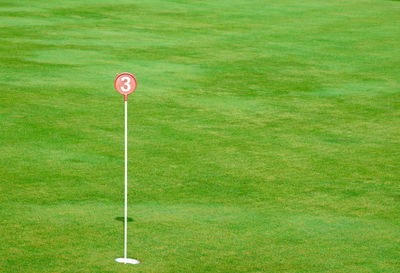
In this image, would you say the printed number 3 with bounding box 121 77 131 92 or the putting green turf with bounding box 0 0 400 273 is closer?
the putting green turf with bounding box 0 0 400 273

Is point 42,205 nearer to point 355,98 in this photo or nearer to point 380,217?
point 380,217

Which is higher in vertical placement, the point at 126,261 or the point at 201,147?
the point at 201,147

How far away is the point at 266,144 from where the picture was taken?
15.0 metres

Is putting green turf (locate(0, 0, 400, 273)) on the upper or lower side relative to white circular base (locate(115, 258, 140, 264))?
upper

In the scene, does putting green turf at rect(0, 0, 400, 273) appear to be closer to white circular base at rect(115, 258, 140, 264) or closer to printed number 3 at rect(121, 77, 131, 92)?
white circular base at rect(115, 258, 140, 264)

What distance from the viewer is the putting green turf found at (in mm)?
10156

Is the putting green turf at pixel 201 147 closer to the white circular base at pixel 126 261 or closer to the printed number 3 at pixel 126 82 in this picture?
the white circular base at pixel 126 261

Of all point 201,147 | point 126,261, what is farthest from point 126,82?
point 201,147

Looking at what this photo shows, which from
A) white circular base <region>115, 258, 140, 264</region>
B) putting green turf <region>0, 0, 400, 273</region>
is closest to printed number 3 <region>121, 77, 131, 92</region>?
putting green turf <region>0, 0, 400, 273</region>

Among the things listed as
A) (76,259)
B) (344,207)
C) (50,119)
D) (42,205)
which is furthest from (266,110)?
(76,259)

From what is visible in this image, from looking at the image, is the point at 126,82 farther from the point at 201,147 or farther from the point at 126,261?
the point at 201,147

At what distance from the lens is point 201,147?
14531 millimetres

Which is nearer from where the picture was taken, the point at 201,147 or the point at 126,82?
the point at 126,82

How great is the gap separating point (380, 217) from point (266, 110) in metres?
6.33
